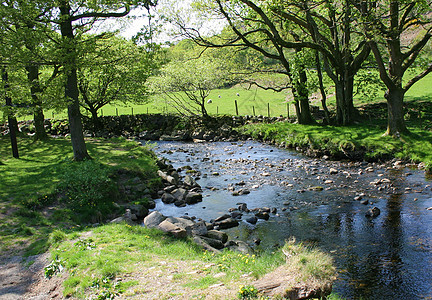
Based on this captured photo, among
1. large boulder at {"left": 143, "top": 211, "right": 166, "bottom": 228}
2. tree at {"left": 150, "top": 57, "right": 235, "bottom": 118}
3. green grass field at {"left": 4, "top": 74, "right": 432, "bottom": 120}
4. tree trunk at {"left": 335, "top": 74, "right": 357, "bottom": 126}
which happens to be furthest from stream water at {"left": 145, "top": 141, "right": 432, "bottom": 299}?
green grass field at {"left": 4, "top": 74, "right": 432, "bottom": 120}

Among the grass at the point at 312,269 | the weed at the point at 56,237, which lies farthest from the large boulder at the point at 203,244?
the weed at the point at 56,237

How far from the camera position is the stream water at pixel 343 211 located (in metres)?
8.38

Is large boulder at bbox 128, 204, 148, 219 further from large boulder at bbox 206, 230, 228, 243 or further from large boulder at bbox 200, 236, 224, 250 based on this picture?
large boulder at bbox 200, 236, 224, 250

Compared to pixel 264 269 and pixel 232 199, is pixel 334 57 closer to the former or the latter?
pixel 232 199

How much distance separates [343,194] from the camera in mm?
14969

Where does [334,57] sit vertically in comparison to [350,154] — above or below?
above

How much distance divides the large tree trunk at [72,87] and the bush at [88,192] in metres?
2.86

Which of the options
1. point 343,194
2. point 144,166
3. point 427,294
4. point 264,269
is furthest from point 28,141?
point 427,294

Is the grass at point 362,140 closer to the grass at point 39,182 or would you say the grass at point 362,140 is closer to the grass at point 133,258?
the grass at point 39,182

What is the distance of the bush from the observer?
41.7ft

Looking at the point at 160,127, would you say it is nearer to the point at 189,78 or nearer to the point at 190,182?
the point at 189,78

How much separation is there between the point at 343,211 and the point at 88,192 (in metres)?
9.72

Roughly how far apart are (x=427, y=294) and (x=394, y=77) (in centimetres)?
1652

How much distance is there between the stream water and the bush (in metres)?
2.22
